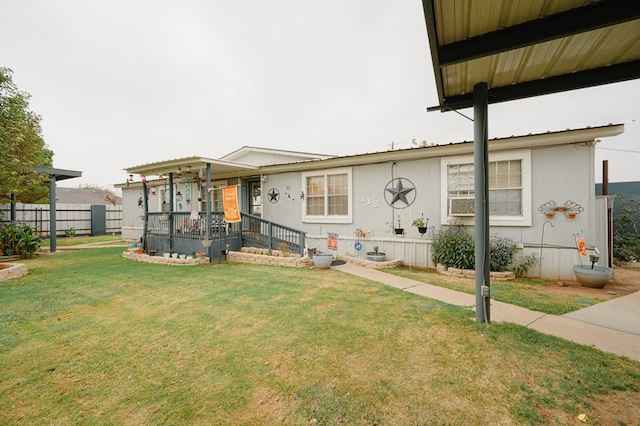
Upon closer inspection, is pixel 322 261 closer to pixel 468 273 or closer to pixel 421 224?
pixel 421 224

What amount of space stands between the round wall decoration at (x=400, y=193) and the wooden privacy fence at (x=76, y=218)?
65.6 ft

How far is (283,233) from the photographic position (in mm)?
9508

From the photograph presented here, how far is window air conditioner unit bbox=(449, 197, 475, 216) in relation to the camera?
7048mm

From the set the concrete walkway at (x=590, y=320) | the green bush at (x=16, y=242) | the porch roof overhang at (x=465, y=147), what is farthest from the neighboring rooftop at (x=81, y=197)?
the concrete walkway at (x=590, y=320)

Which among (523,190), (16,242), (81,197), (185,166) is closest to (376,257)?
(523,190)

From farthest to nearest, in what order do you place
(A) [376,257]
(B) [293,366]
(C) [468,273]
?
1. (A) [376,257]
2. (C) [468,273]
3. (B) [293,366]

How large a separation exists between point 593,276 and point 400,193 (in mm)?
4493

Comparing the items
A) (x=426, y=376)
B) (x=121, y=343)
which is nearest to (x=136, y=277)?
(x=121, y=343)

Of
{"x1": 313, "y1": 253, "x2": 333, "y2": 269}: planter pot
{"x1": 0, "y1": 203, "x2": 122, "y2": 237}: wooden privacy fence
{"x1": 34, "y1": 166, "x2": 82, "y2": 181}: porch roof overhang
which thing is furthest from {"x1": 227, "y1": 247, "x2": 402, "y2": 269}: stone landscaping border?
{"x1": 0, "y1": 203, "x2": 122, "y2": 237}: wooden privacy fence

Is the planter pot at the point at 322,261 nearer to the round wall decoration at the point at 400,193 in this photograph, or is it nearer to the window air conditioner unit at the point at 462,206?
the round wall decoration at the point at 400,193

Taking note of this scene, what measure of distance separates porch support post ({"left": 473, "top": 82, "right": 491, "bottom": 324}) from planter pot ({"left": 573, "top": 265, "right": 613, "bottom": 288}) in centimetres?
370

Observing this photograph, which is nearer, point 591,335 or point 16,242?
point 591,335

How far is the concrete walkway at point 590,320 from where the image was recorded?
3072 mm

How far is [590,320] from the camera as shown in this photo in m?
3.75
